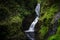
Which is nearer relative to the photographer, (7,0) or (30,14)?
(7,0)

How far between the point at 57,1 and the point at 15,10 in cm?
663

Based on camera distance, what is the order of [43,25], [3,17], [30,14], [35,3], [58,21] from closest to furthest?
[58,21]
[43,25]
[3,17]
[30,14]
[35,3]

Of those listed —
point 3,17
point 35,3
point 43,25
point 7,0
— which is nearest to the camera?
point 43,25

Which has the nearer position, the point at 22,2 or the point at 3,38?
the point at 3,38

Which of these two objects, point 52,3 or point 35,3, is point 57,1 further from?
point 35,3

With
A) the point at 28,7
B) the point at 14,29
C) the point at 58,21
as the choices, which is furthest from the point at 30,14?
the point at 58,21

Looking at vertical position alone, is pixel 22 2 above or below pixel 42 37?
above

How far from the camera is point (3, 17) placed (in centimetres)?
1897

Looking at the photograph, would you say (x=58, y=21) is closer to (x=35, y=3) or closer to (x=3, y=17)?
(x=3, y=17)

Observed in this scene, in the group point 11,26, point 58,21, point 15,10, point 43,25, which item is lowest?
point 58,21

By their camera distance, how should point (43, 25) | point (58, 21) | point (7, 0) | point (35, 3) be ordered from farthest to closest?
point (35, 3) < point (7, 0) < point (43, 25) < point (58, 21)

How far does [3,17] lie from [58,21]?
686 centimetres

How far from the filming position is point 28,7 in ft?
85.6

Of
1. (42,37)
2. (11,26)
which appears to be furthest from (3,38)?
(42,37)
